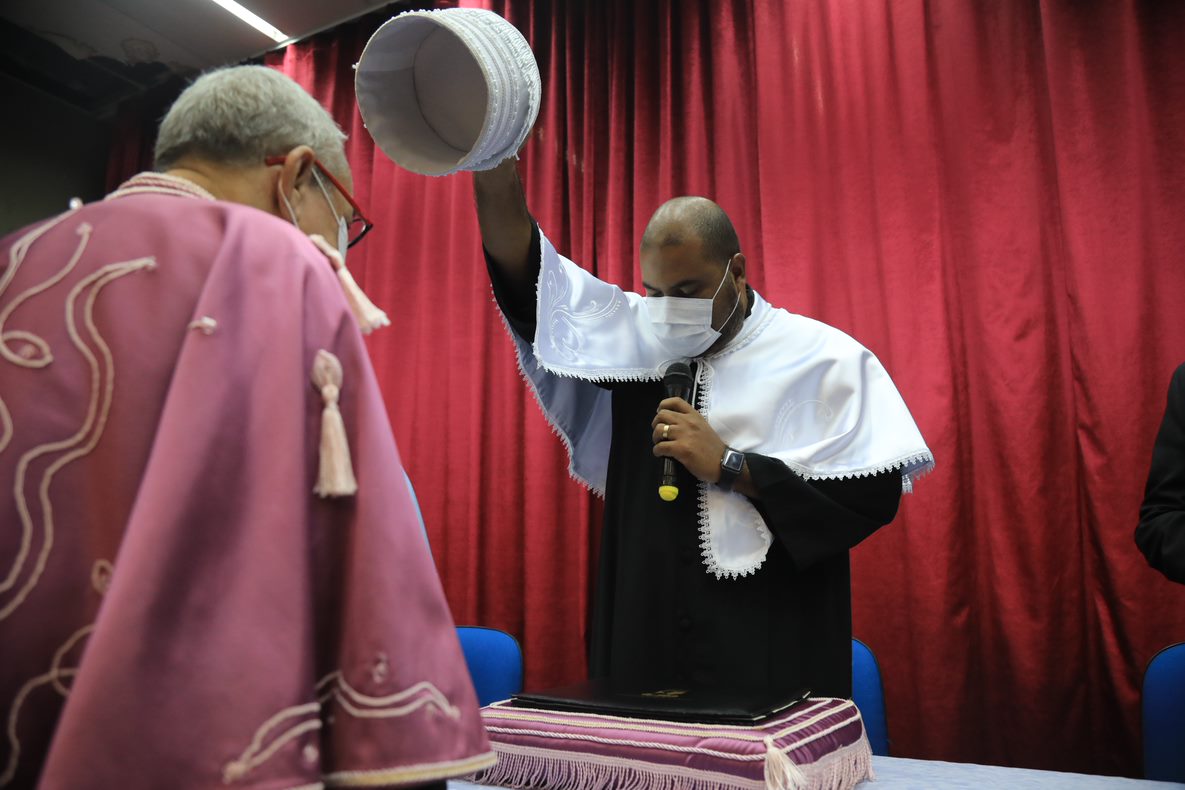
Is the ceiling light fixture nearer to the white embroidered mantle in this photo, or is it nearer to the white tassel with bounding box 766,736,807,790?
the white embroidered mantle

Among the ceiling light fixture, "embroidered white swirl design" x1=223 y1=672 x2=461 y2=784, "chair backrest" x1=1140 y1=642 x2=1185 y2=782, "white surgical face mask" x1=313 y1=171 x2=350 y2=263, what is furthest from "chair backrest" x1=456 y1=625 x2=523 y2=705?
the ceiling light fixture

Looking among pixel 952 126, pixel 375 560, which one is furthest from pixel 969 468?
pixel 375 560

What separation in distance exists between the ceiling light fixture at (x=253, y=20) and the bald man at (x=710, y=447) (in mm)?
3307

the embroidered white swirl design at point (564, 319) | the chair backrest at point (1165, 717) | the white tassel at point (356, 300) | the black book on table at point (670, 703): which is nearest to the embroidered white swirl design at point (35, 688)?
the white tassel at point (356, 300)

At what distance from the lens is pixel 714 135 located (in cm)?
361

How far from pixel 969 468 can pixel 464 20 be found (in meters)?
2.26

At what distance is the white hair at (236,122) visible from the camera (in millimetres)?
1084

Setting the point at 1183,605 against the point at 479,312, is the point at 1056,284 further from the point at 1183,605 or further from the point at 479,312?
the point at 479,312

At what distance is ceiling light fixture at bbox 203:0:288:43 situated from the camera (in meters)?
4.44

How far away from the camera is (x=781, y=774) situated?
3.40ft

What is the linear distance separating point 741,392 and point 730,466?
0.89ft

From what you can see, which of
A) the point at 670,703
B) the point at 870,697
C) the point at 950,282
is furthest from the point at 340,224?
the point at 950,282

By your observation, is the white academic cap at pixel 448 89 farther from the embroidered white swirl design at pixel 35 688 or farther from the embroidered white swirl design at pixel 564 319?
the embroidered white swirl design at pixel 35 688

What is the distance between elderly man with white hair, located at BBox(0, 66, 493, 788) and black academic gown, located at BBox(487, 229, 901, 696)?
1.08 meters
